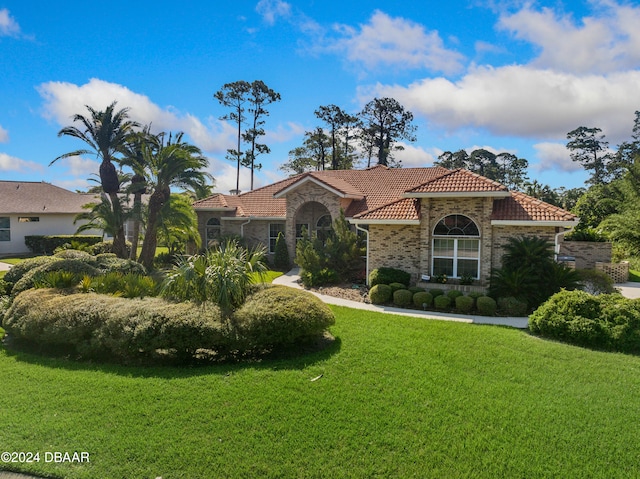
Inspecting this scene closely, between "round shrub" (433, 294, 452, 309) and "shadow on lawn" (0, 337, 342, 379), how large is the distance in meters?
5.65

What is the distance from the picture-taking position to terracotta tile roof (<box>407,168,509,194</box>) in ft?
52.9

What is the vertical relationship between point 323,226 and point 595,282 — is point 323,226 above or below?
above

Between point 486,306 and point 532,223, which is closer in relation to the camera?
point 486,306

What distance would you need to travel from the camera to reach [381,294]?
15.6 meters

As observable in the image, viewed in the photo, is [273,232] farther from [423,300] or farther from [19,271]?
[19,271]

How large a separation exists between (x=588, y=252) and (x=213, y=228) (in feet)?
75.1

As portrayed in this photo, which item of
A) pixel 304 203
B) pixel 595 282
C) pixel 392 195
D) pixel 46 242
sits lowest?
pixel 595 282

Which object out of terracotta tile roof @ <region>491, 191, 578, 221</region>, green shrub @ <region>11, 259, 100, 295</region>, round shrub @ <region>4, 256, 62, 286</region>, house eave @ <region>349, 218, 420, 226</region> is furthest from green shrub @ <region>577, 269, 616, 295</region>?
round shrub @ <region>4, 256, 62, 286</region>

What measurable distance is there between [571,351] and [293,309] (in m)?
6.73

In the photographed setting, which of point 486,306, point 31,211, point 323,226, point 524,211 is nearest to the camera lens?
point 486,306

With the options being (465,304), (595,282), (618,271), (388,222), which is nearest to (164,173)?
(388,222)

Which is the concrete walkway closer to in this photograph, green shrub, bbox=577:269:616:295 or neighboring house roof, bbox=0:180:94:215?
green shrub, bbox=577:269:616:295

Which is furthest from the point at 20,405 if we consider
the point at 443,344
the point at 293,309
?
the point at 443,344

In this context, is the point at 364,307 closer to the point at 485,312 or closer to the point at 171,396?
the point at 485,312
